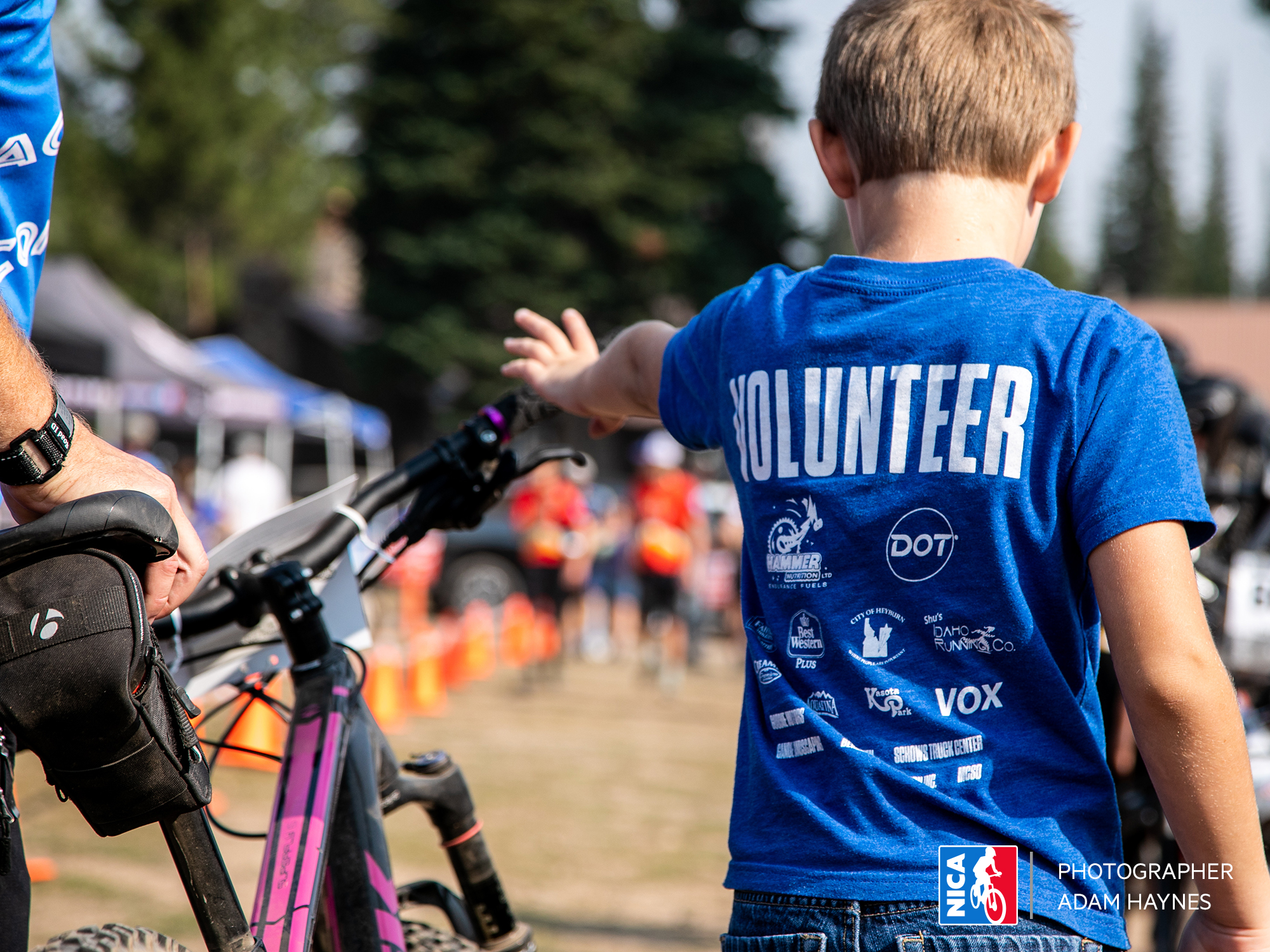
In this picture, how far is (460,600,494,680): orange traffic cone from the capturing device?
10.6m

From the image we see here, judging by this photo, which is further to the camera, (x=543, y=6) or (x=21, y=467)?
(x=543, y=6)

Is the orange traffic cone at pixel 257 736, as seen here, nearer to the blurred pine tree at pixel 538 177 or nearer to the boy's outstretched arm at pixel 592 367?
the boy's outstretched arm at pixel 592 367

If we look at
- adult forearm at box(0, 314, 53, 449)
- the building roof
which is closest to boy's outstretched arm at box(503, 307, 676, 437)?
adult forearm at box(0, 314, 53, 449)

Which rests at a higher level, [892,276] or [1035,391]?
[892,276]

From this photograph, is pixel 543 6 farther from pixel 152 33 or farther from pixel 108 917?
pixel 108 917

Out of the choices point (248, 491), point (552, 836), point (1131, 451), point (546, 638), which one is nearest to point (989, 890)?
point (1131, 451)

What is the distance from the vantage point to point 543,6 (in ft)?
88.8

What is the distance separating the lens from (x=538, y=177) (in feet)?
87.8

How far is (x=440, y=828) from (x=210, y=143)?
35865 mm

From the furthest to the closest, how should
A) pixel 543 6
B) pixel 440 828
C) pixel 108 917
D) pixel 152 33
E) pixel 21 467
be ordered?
1. pixel 152 33
2. pixel 543 6
3. pixel 108 917
4. pixel 440 828
5. pixel 21 467

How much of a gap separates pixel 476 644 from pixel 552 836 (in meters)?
5.31

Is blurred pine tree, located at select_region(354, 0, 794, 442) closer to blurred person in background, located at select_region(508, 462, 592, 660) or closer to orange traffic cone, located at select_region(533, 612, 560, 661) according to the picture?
blurred person in background, located at select_region(508, 462, 592, 660)

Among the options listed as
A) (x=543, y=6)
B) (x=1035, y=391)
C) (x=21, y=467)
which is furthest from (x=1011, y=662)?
(x=543, y=6)

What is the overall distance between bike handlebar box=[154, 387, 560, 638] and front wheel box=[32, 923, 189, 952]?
501 millimetres
